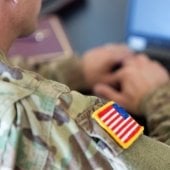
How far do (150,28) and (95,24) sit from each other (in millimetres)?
208

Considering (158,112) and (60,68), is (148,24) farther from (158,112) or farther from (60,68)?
(158,112)

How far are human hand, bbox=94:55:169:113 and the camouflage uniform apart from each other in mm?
551

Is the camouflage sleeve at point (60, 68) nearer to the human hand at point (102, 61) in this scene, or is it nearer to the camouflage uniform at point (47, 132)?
the human hand at point (102, 61)

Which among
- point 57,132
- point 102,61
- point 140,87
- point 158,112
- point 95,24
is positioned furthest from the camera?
point 95,24

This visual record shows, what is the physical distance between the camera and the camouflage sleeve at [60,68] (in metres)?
1.46

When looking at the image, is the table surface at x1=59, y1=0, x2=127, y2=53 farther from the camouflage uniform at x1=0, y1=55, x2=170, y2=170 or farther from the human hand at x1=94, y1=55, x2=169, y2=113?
the camouflage uniform at x1=0, y1=55, x2=170, y2=170

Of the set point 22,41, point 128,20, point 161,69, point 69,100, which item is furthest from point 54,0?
point 69,100

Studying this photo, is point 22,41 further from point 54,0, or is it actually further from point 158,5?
point 158,5

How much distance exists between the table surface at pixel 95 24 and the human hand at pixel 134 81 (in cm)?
14

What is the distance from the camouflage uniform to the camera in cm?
76

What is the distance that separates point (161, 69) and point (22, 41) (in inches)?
16.3

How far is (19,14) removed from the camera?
0.86 m

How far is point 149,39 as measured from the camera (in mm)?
1493

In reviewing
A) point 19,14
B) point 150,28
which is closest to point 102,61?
point 150,28
